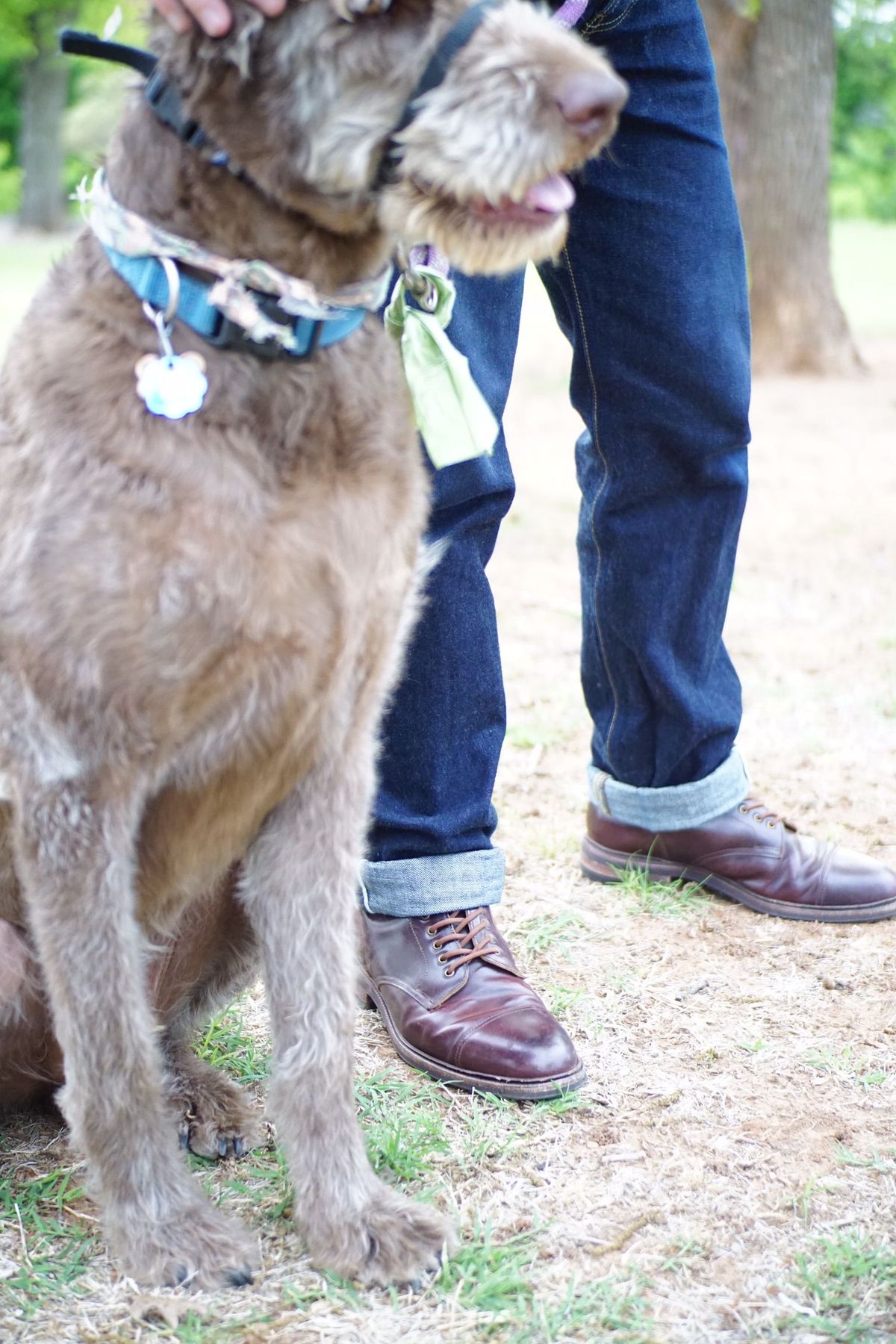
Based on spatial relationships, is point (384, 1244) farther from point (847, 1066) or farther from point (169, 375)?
point (169, 375)

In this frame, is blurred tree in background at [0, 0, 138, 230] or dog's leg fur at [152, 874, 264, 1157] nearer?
dog's leg fur at [152, 874, 264, 1157]

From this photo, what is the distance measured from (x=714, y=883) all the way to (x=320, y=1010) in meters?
1.49

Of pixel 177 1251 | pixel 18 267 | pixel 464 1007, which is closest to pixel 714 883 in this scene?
pixel 464 1007

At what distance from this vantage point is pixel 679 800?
11.0ft

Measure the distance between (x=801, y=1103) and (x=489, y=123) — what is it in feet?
5.92

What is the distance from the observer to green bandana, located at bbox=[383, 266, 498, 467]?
7.31ft

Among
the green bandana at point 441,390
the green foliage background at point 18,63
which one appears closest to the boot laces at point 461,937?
the green bandana at point 441,390

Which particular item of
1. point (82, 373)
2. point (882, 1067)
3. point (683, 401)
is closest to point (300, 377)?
point (82, 373)

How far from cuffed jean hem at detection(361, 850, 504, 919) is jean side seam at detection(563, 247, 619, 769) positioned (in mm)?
625

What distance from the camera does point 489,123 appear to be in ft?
5.98

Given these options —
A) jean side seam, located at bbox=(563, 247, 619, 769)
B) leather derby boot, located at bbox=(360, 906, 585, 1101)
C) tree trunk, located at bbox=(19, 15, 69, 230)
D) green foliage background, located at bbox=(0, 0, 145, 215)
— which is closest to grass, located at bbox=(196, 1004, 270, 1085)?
leather derby boot, located at bbox=(360, 906, 585, 1101)

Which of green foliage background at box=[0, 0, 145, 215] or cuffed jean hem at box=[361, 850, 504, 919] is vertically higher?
cuffed jean hem at box=[361, 850, 504, 919]

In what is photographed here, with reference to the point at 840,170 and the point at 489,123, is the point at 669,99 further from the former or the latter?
the point at 840,170

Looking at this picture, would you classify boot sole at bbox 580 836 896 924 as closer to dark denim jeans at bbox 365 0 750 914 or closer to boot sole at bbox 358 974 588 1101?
dark denim jeans at bbox 365 0 750 914
